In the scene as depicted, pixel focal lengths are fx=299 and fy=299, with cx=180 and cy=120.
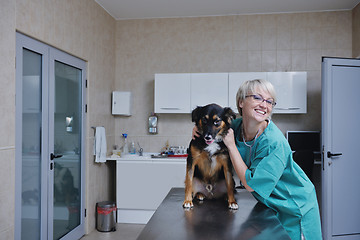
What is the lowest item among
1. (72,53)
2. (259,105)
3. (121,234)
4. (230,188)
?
(121,234)

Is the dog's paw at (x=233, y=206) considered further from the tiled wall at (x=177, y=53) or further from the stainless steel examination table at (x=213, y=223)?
the tiled wall at (x=177, y=53)

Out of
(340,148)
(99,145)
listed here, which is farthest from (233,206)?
(99,145)

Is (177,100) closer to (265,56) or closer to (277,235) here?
(265,56)

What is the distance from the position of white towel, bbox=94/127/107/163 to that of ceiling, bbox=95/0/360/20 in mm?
1804

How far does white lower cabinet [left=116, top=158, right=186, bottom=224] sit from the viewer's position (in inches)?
162

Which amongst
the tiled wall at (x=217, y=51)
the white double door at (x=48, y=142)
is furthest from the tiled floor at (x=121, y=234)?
the tiled wall at (x=217, y=51)

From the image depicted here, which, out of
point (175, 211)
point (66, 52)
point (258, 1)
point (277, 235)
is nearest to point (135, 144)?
point (66, 52)

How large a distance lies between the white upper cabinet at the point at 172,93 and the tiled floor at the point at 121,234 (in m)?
1.67

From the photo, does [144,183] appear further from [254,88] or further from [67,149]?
[254,88]

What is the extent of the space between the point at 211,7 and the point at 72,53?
210 centimetres

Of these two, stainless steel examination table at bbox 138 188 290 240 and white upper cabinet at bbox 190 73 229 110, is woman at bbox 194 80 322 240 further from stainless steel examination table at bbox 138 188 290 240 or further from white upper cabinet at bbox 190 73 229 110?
white upper cabinet at bbox 190 73 229 110

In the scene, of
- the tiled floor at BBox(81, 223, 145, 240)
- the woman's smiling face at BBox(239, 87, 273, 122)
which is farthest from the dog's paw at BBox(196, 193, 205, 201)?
the tiled floor at BBox(81, 223, 145, 240)

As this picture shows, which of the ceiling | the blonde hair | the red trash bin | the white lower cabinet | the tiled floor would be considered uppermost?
the ceiling

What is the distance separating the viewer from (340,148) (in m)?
3.63
